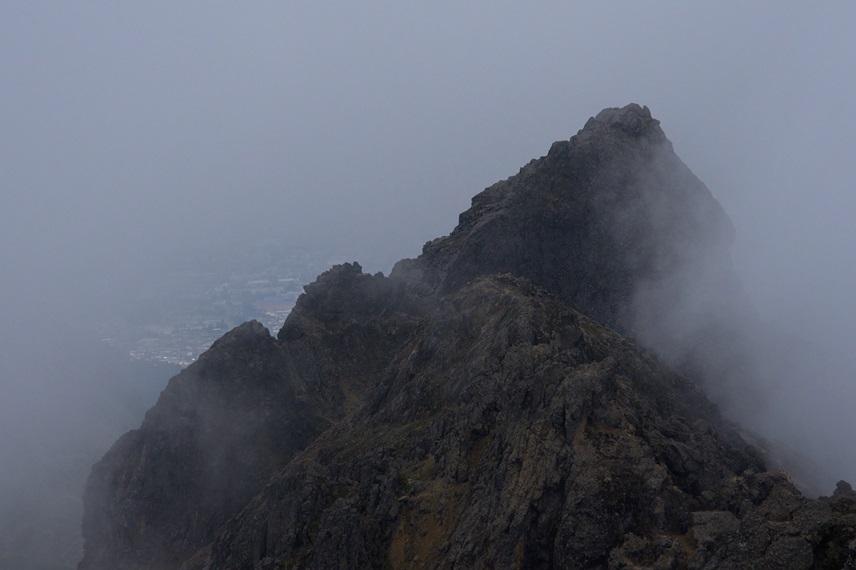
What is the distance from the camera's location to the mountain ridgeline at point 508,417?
A: 44.0 m

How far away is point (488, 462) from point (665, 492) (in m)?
10.9

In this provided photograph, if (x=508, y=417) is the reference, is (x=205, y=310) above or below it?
above

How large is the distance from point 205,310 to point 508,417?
432 feet

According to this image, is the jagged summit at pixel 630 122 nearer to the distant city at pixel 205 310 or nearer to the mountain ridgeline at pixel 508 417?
the mountain ridgeline at pixel 508 417

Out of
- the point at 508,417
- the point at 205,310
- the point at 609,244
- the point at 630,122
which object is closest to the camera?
the point at 508,417

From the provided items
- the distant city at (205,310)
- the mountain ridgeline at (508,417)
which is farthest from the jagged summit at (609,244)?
the distant city at (205,310)

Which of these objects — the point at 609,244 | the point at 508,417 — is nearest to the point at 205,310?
the point at 609,244

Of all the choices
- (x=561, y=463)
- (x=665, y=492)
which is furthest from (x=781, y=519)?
(x=561, y=463)

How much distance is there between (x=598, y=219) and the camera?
100250 mm

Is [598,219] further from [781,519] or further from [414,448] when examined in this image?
[781,519]

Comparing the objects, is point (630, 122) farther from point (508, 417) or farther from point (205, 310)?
point (205, 310)

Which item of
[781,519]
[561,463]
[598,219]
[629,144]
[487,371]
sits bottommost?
[781,519]

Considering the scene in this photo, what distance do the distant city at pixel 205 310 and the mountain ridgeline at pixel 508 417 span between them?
5831 centimetres

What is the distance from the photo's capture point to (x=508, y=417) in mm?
51906
